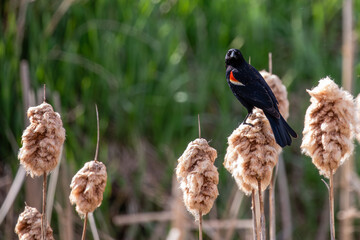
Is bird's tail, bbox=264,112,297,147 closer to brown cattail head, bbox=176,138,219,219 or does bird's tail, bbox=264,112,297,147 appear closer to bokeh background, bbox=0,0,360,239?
brown cattail head, bbox=176,138,219,219

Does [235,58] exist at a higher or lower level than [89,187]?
higher

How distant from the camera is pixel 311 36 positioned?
15.4ft

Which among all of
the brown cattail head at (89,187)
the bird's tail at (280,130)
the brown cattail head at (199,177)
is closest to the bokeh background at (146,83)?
the bird's tail at (280,130)

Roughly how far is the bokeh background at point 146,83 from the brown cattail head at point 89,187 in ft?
5.62

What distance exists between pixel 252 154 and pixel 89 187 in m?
0.46

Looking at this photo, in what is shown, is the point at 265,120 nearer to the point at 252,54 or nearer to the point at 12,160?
the point at 12,160

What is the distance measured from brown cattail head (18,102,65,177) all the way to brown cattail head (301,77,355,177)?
70 cm

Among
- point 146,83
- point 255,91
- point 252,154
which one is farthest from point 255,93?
point 146,83

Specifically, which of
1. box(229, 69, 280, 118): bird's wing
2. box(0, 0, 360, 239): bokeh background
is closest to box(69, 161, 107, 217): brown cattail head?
box(229, 69, 280, 118): bird's wing

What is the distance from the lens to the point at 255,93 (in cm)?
211

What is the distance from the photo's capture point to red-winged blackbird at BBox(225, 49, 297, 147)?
6.14ft

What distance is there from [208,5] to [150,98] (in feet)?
3.21

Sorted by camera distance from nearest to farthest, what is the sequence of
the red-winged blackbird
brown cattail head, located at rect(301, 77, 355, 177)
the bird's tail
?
brown cattail head, located at rect(301, 77, 355, 177)
the bird's tail
the red-winged blackbird

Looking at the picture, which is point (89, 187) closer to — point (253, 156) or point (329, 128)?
point (253, 156)
